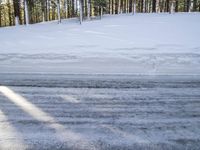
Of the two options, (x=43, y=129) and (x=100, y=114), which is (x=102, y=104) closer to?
(x=100, y=114)

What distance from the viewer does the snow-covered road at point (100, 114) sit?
3.19 m

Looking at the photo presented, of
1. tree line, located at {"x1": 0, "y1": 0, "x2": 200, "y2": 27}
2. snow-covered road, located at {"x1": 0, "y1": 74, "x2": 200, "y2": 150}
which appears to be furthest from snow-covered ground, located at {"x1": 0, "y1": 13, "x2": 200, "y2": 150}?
tree line, located at {"x1": 0, "y1": 0, "x2": 200, "y2": 27}

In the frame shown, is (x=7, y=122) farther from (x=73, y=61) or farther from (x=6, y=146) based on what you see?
(x=73, y=61)

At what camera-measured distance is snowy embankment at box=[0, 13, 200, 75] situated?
862 cm

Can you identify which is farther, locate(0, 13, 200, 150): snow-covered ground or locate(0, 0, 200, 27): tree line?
locate(0, 0, 200, 27): tree line

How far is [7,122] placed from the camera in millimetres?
3779

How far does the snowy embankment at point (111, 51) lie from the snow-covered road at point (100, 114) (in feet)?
7.03

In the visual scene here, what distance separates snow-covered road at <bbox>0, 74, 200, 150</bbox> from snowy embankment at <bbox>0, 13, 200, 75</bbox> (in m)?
2.14

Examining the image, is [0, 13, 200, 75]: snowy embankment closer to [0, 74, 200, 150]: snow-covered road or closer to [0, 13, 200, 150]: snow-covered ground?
[0, 13, 200, 150]: snow-covered ground

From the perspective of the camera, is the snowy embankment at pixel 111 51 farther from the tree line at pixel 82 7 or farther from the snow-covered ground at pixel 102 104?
the tree line at pixel 82 7

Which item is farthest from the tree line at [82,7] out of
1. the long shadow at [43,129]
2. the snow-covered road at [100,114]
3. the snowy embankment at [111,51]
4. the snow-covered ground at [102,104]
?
the long shadow at [43,129]

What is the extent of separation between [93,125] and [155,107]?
1184mm

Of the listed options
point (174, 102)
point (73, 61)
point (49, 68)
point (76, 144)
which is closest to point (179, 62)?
point (73, 61)

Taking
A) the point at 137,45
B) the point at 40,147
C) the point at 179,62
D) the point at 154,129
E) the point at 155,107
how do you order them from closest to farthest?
the point at 40,147
the point at 154,129
the point at 155,107
the point at 179,62
the point at 137,45
